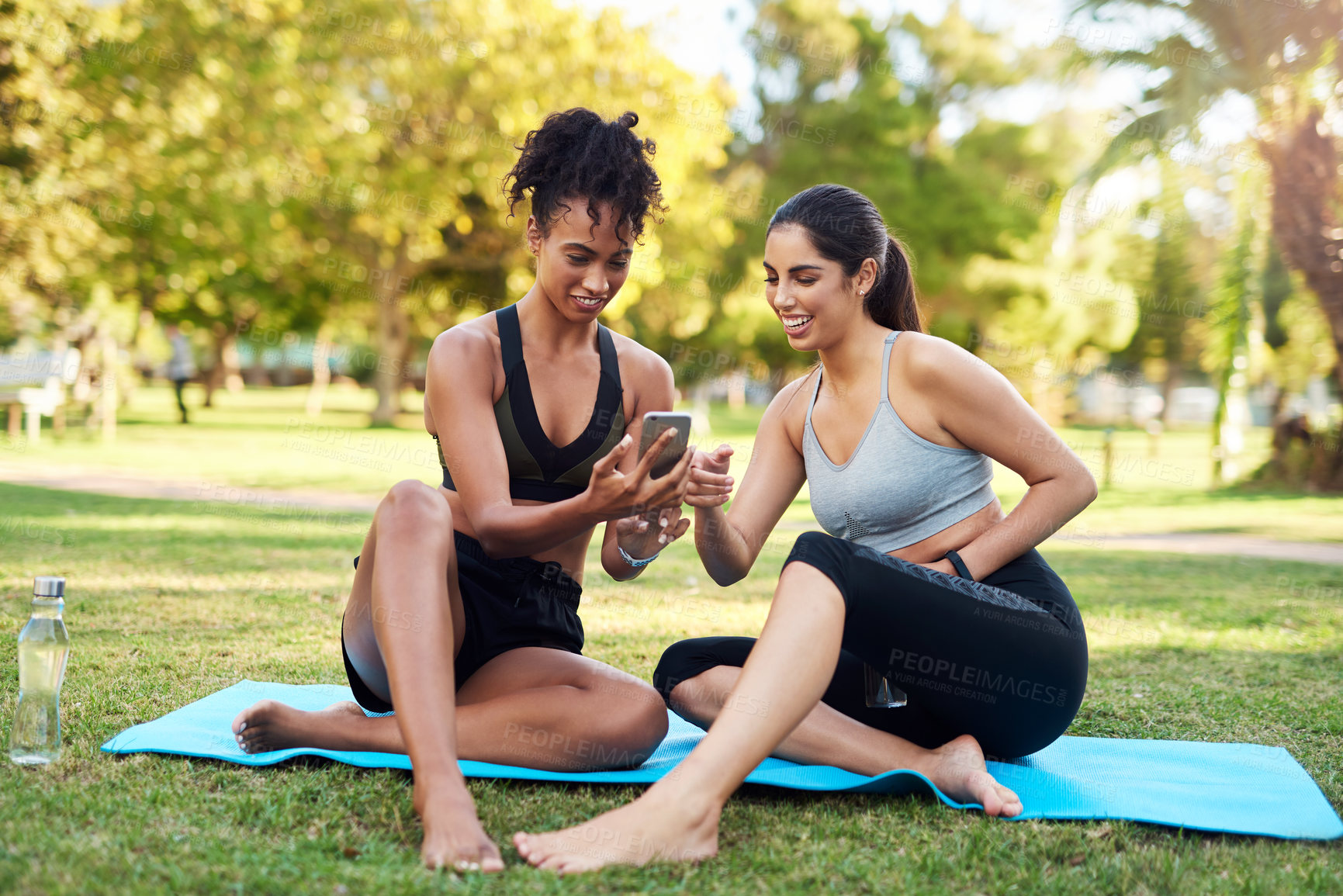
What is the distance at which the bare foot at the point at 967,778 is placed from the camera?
9.34 ft

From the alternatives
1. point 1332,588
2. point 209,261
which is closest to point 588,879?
point 1332,588

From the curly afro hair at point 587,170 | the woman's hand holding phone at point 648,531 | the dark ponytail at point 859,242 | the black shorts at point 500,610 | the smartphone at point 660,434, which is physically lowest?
the black shorts at point 500,610

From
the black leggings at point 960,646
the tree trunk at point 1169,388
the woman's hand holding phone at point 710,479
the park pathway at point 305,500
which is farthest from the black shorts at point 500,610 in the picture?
the tree trunk at point 1169,388

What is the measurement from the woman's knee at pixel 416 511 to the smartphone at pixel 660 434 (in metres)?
0.55

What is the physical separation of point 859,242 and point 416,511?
159 cm

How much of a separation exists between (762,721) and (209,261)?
19.6 m

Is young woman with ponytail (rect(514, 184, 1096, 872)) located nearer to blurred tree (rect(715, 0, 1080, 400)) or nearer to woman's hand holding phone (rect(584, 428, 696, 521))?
woman's hand holding phone (rect(584, 428, 696, 521))

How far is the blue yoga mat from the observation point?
2861 mm

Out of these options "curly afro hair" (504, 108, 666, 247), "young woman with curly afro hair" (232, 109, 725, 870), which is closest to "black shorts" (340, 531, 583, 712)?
"young woman with curly afro hair" (232, 109, 725, 870)

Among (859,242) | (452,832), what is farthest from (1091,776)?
(452,832)

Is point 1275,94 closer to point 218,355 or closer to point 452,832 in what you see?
point 452,832

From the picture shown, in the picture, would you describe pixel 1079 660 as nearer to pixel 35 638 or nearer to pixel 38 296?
pixel 35 638

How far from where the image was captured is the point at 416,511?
9.01ft

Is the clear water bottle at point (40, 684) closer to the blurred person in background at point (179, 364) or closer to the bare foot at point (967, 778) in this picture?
the bare foot at point (967, 778)
